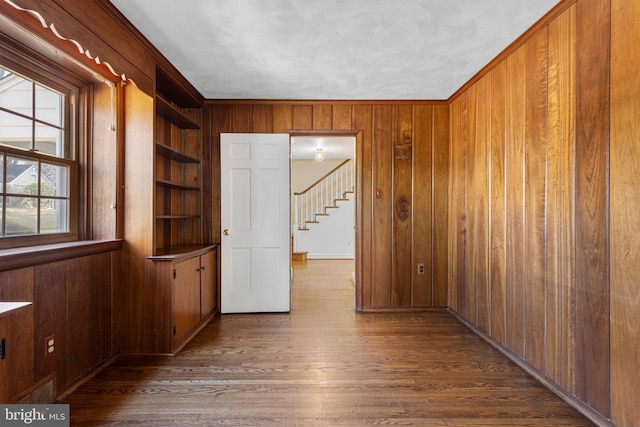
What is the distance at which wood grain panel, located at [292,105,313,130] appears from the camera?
11.5 feet

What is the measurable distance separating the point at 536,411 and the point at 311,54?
2947mm

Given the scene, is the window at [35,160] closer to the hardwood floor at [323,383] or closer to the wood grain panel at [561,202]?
the hardwood floor at [323,383]

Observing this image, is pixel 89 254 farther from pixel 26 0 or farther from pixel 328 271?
pixel 328 271

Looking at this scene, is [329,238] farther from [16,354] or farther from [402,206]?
[16,354]

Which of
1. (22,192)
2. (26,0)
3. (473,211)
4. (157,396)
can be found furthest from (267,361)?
(26,0)

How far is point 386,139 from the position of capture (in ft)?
11.7

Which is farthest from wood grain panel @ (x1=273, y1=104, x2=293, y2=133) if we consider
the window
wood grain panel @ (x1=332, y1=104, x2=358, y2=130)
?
the window

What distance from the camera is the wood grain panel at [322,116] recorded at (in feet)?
11.6

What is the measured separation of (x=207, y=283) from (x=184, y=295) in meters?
0.54

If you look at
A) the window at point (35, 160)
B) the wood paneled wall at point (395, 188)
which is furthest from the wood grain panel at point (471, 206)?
the window at point (35, 160)

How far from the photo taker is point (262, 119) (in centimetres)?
352

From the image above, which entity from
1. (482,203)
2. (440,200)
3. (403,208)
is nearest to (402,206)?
(403,208)

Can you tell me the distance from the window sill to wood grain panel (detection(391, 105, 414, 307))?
285 centimetres

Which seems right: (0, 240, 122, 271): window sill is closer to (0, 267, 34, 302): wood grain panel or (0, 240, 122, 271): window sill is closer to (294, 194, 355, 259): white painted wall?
(0, 267, 34, 302): wood grain panel
